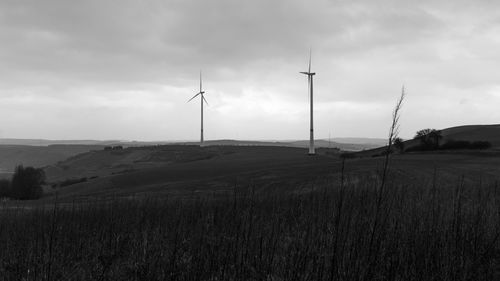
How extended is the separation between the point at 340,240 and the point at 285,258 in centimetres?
121

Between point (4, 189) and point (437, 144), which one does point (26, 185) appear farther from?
point (437, 144)

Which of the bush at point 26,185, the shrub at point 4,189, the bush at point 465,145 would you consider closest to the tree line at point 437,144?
the bush at point 465,145

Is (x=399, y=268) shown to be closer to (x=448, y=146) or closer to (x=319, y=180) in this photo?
(x=319, y=180)

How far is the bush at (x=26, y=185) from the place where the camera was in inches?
2475

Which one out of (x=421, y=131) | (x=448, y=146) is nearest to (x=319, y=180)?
(x=448, y=146)

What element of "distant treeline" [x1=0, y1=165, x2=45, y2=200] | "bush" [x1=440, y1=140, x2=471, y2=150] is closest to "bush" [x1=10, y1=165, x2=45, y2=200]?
"distant treeline" [x1=0, y1=165, x2=45, y2=200]

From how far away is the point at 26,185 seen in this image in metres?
64.7

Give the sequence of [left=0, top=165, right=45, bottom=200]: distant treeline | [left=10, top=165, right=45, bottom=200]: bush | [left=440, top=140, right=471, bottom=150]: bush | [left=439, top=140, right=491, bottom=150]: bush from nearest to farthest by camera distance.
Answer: [left=10, top=165, right=45, bottom=200]: bush
[left=0, top=165, right=45, bottom=200]: distant treeline
[left=439, top=140, right=491, bottom=150]: bush
[left=440, top=140, right=471, bottom=150]: bush

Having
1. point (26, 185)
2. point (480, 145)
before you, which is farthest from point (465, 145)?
point (26, 185)

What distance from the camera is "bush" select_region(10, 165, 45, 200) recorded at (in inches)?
2475

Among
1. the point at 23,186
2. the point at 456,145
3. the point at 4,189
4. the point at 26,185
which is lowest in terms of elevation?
the point at 4,189

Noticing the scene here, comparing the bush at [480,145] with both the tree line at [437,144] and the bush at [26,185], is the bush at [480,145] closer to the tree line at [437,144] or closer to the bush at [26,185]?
the tree line at [437,144]

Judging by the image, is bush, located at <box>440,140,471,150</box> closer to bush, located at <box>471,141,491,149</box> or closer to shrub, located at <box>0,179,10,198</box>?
bush, located at <box>471,141,491,149</box>

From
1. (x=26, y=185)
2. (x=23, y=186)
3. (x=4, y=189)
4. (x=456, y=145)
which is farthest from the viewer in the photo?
(x=456, y=145)
